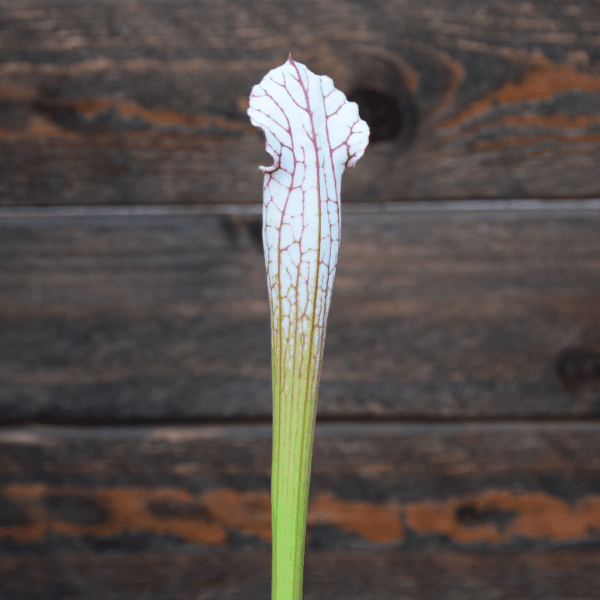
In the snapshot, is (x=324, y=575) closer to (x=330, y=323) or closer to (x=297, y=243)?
(x=330, y=323)

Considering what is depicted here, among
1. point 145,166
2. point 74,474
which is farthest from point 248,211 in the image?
point 74,474

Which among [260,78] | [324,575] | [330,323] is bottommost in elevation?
[324,575]

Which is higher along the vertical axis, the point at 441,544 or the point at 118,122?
the point at 118,122

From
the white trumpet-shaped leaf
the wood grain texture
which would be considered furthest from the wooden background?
the white trumpet-shaped leaf

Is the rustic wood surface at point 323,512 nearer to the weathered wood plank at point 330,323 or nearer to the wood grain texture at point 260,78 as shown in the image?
the weathered wood plank at point 330,323

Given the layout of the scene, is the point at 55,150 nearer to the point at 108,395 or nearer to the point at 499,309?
the point at 108,395

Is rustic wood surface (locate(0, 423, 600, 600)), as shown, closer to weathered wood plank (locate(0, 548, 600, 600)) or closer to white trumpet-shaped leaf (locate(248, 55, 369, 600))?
weathered wood plank (locate(0, 548, 600, 600))

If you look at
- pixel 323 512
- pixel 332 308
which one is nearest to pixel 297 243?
pixel 332 308

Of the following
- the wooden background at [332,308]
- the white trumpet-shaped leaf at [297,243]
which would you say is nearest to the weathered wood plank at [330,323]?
the wooden background at [332,308]
